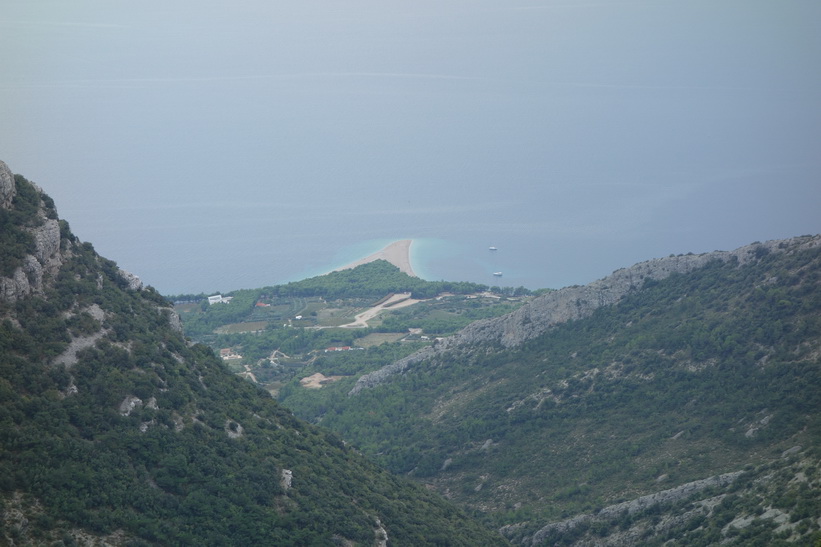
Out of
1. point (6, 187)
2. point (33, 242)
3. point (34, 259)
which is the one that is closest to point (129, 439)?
point (34, 259)

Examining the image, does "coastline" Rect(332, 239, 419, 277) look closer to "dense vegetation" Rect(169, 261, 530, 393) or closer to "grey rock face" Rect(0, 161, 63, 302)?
"dense vegetation" Rect(169, 261, 530, 393)

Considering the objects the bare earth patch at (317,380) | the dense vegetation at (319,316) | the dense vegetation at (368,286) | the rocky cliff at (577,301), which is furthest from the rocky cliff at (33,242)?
the dense vegetation at (368,286)

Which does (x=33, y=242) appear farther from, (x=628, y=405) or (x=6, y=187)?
(x=628, y=405)

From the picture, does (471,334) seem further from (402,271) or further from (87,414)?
(402,271)

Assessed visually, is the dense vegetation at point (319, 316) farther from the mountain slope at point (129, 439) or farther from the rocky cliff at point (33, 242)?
the rocky cliff at point (33, 242)

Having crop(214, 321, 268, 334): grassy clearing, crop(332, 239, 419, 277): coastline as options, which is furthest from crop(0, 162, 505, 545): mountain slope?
crop(332, 239, 419, 277): coastline

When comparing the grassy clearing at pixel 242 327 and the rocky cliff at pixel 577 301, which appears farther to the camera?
the grassy clearing at pixel 242 327
